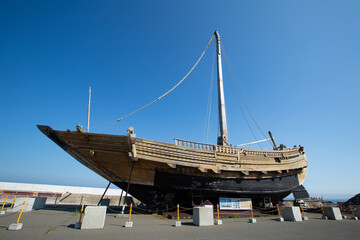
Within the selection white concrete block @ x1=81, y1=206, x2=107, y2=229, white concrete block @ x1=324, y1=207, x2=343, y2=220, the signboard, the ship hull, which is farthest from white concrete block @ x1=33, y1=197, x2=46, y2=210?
white concrete block @ x1=324, y1=207, x2=343, y2=220

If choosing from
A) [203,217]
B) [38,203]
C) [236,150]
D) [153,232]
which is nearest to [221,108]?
[236,150]

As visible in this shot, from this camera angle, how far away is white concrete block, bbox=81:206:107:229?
19.2 ft

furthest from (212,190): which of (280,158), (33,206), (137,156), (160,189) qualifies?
(33,206)

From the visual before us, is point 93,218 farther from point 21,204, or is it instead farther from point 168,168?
point 21,204

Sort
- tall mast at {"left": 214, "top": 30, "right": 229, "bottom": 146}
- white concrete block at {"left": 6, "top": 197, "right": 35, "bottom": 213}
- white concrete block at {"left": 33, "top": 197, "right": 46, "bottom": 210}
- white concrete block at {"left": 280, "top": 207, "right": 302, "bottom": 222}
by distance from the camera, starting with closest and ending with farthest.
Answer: white concrete block at {"left": 6, "top": 197, "right": 35, "bottom": 213}
white concrete block at {"left": 280, "top": 207, "right": 302, "bottom": 222}
white concrete block at {"left": 33, "top": 197, "right": 46, "bottom": 210}
tall mast at {"left": 214, "top": 30, "right": 229, "bottom": 146}

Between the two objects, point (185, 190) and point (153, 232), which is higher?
point (185, 190)

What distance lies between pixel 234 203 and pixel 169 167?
5394 millimetres

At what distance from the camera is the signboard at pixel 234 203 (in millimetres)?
11481

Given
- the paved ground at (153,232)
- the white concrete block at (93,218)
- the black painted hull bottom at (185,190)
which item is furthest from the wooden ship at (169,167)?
the paved ground at (153,232)

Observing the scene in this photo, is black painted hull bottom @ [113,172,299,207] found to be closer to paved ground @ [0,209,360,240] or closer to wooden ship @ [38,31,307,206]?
wooden ship @ [38,31,307,206]

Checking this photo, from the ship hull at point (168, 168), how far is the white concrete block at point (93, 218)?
3.46m

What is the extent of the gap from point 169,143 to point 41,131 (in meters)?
7.16

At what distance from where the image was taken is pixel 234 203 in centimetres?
1178

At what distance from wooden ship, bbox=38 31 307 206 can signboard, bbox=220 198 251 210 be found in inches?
13.9
